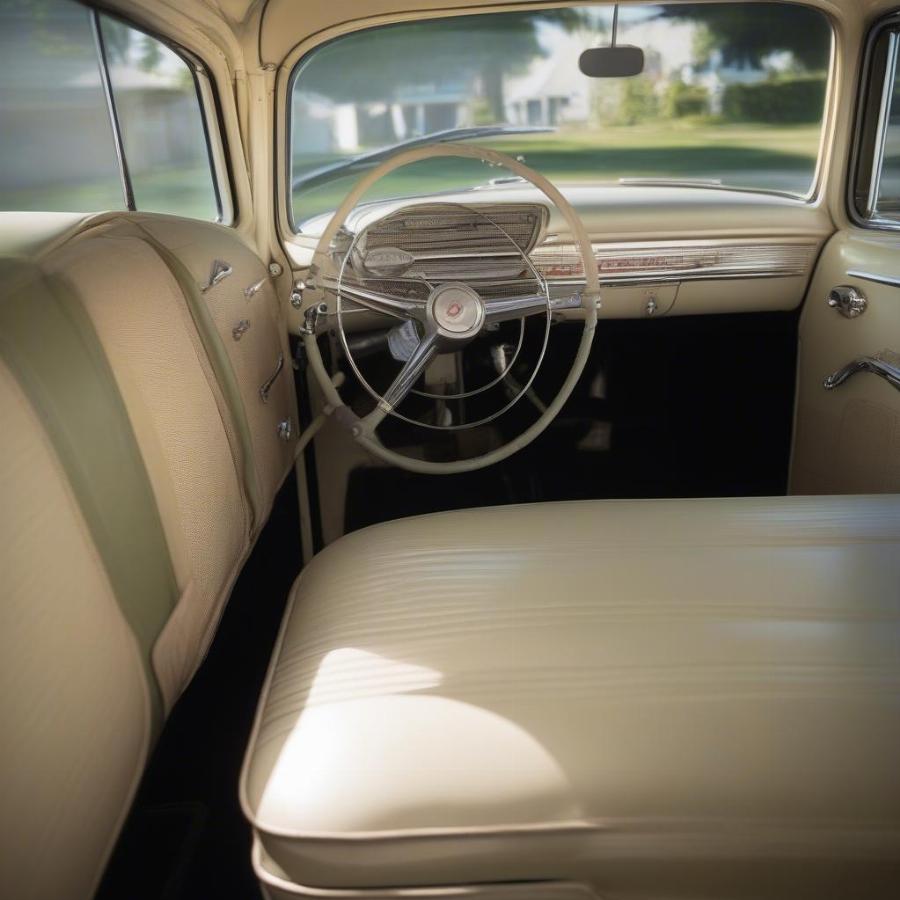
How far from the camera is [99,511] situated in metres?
0.95

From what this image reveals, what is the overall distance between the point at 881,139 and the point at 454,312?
1249mm

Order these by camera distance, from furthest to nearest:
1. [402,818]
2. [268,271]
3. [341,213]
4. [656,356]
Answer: [656,356]
[268,271]
[341,213]
[402,818]

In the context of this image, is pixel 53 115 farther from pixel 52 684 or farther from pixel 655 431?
pixel 52 684

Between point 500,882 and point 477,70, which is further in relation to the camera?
point 477,70

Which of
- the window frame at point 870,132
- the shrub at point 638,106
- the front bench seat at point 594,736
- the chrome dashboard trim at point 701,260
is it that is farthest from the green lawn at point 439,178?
the shrub at point 638,106

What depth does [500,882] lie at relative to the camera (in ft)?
2.87

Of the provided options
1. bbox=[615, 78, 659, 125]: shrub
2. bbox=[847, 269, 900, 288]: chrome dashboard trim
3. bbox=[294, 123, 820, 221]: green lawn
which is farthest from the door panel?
bbox=[615, 78, 659, 125]: shrub

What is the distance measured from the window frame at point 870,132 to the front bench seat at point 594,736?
1.42 m

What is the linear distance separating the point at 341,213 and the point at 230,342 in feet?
1.35

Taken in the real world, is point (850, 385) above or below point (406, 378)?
below

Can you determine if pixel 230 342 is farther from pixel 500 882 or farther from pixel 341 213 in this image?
pixel 500 882

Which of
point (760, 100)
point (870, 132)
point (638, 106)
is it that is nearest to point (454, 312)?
point (870, 132)

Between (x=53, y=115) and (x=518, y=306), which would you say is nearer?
(x=518, y=306)

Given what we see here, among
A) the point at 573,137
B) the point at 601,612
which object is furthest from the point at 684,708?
the point at 573,137
